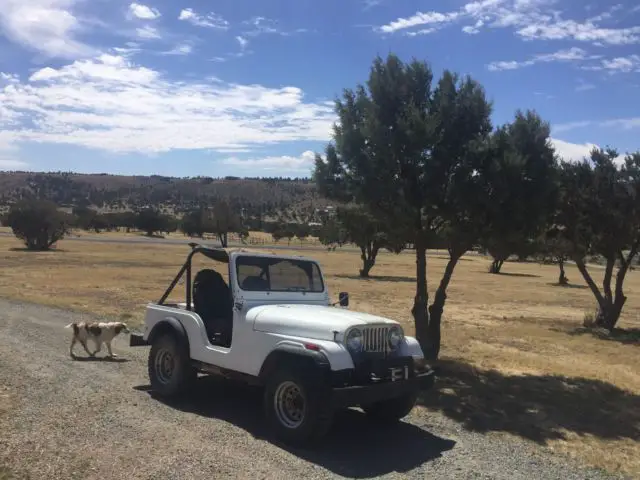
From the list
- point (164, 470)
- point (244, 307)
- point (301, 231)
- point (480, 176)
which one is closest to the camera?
point (164, 470)

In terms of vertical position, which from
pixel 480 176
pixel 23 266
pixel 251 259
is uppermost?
pixel 480 176

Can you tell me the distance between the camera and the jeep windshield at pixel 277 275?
7879 millimetres

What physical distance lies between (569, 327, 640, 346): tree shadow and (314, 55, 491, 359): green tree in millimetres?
8572

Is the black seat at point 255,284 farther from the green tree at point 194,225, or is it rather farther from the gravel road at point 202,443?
the green tree at point 194,225

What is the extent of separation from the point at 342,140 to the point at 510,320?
1217 cm

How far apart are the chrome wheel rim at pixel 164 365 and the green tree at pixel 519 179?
5.59m

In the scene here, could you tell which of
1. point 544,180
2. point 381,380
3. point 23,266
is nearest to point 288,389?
point 381,380

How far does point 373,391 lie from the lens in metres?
6.32

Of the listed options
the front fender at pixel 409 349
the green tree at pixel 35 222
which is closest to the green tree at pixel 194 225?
the green tree at pixel 35 222

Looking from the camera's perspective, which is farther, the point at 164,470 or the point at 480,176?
the point at 480,176

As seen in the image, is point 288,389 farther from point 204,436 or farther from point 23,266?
point 23,266

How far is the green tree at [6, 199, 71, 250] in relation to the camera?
5747cm

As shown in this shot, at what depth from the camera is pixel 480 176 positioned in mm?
10375

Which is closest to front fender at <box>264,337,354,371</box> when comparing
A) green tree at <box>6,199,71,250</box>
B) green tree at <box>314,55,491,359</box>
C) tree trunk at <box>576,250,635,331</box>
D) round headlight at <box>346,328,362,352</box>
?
round headlight at <box>346,328,362,352</box>
